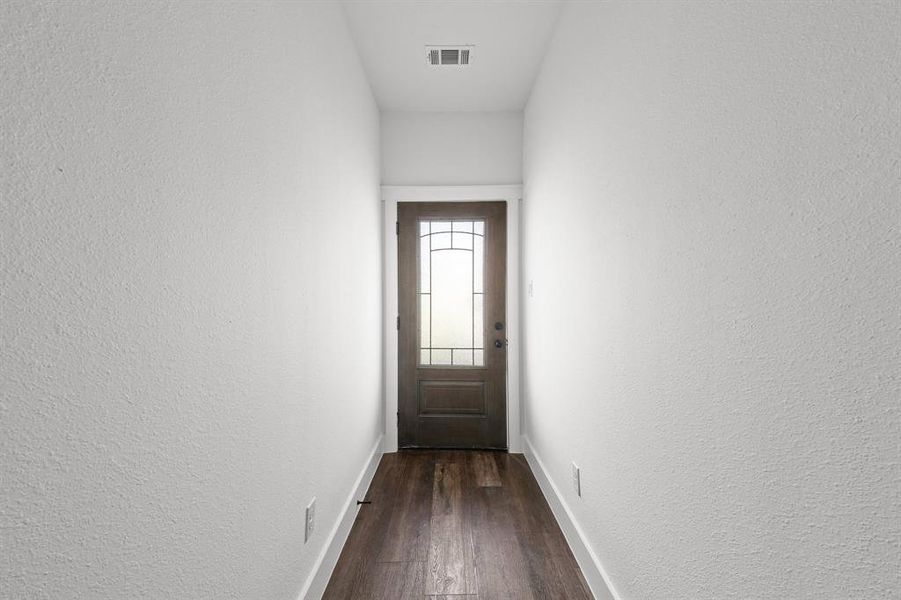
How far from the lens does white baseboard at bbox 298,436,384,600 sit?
5.35ft

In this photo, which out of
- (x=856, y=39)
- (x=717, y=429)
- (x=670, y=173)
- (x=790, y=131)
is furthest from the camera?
(x=670, y=173)

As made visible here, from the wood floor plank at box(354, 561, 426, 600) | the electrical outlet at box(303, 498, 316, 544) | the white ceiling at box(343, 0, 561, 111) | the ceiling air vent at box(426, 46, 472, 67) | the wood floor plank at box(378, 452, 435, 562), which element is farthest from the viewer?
the ceiling air vent at box(426, 46, 472, 67)

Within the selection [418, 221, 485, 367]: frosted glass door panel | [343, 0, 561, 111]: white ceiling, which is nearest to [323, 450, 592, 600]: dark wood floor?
[418, 221, 485, 367]: frosted glass door panel

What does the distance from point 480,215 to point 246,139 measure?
7.78 feet

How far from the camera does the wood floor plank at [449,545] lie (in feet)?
5.86

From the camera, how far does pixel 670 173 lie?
3.73ft

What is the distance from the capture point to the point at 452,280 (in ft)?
11.1

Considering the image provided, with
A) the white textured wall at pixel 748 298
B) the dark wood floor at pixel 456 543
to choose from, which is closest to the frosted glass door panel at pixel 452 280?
the dark wood floor at pixel 456 543

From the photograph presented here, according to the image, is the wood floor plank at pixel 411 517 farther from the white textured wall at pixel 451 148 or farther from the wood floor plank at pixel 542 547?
the white textured wall at pixel 451 148

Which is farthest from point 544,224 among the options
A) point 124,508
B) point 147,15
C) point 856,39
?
point 124,508

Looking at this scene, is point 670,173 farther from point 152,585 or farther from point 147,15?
point 152,585

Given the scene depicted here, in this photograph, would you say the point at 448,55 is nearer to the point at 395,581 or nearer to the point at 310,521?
the point at 310,521

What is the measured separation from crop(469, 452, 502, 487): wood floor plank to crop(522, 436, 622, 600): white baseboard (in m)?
0.29

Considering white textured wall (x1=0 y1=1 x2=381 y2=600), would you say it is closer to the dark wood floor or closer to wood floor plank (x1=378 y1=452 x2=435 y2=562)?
the dark wood floor
